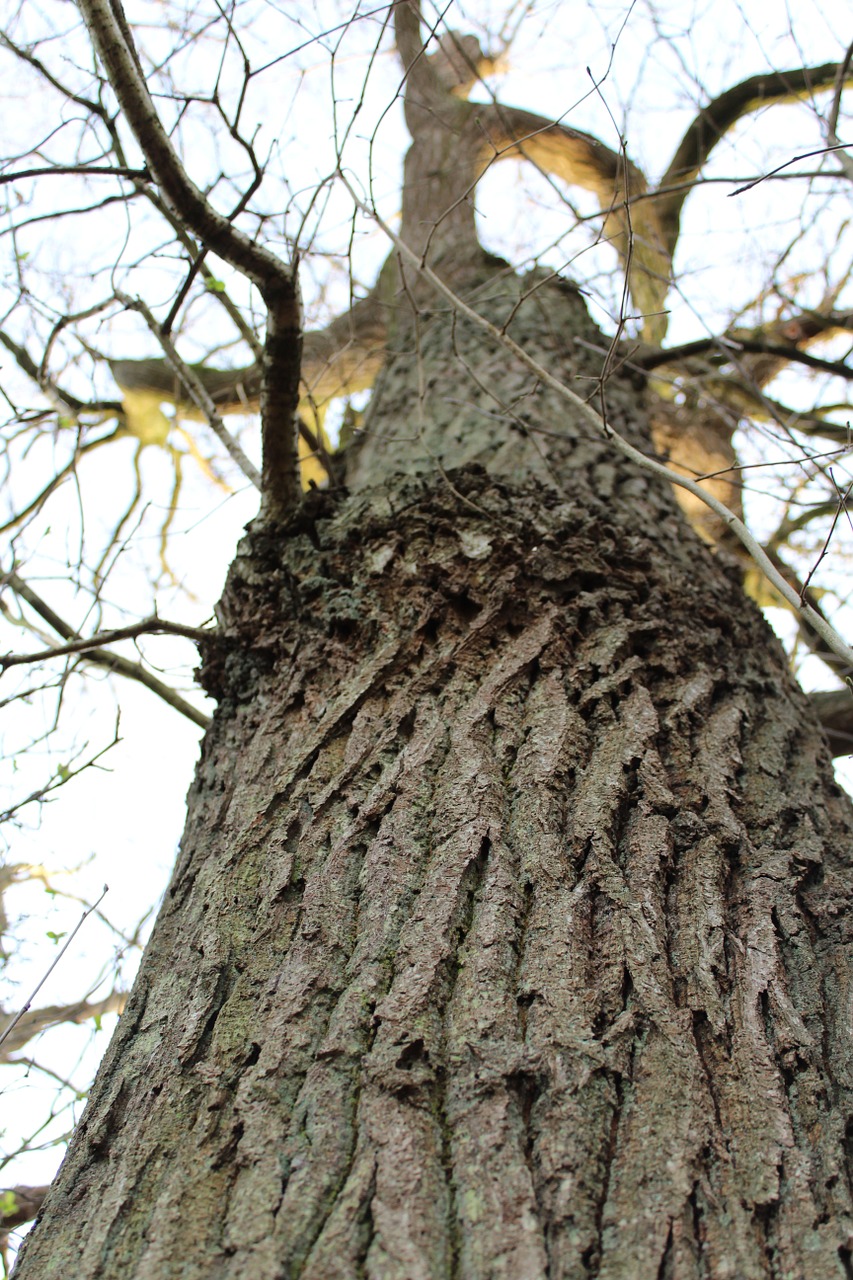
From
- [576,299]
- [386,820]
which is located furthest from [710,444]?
[386,820]

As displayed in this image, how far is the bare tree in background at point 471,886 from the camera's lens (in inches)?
38.6

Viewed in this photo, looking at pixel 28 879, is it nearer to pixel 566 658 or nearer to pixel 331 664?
pixel 331 664

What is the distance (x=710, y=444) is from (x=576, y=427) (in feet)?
7.13

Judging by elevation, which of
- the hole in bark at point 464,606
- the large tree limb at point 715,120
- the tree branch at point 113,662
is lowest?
the hole in bark at point 464,606

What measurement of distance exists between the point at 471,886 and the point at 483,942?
11 centimetres

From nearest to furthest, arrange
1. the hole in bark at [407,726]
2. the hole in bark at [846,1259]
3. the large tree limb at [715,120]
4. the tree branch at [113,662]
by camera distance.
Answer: the hole in bark at [846,1259], the hole in bark at [407,726], the tree branch at [113,662], the large tree limb at [715,120]

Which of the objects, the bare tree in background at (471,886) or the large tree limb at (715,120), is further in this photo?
the large tree limb at (715,120)

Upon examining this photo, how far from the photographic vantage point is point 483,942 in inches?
48.6

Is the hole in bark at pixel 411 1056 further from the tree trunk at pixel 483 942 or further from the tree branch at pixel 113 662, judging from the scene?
the tree branch at pixel 113 662

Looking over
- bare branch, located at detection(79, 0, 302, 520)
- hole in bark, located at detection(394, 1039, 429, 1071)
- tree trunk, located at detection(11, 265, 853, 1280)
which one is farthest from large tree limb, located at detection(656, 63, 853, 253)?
hole in bark, located at detection(394, 1039, 429, 1071)

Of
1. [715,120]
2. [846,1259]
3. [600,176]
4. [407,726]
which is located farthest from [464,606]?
[600,176]

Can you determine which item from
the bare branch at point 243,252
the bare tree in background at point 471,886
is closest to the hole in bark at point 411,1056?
the bare tree in background at point 471,886

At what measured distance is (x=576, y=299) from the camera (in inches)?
144

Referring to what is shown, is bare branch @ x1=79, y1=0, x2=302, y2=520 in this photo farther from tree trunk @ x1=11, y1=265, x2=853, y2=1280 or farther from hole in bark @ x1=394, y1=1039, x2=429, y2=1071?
hole in bark @ x1=394, y1=1039, x2=429, y2=1071
